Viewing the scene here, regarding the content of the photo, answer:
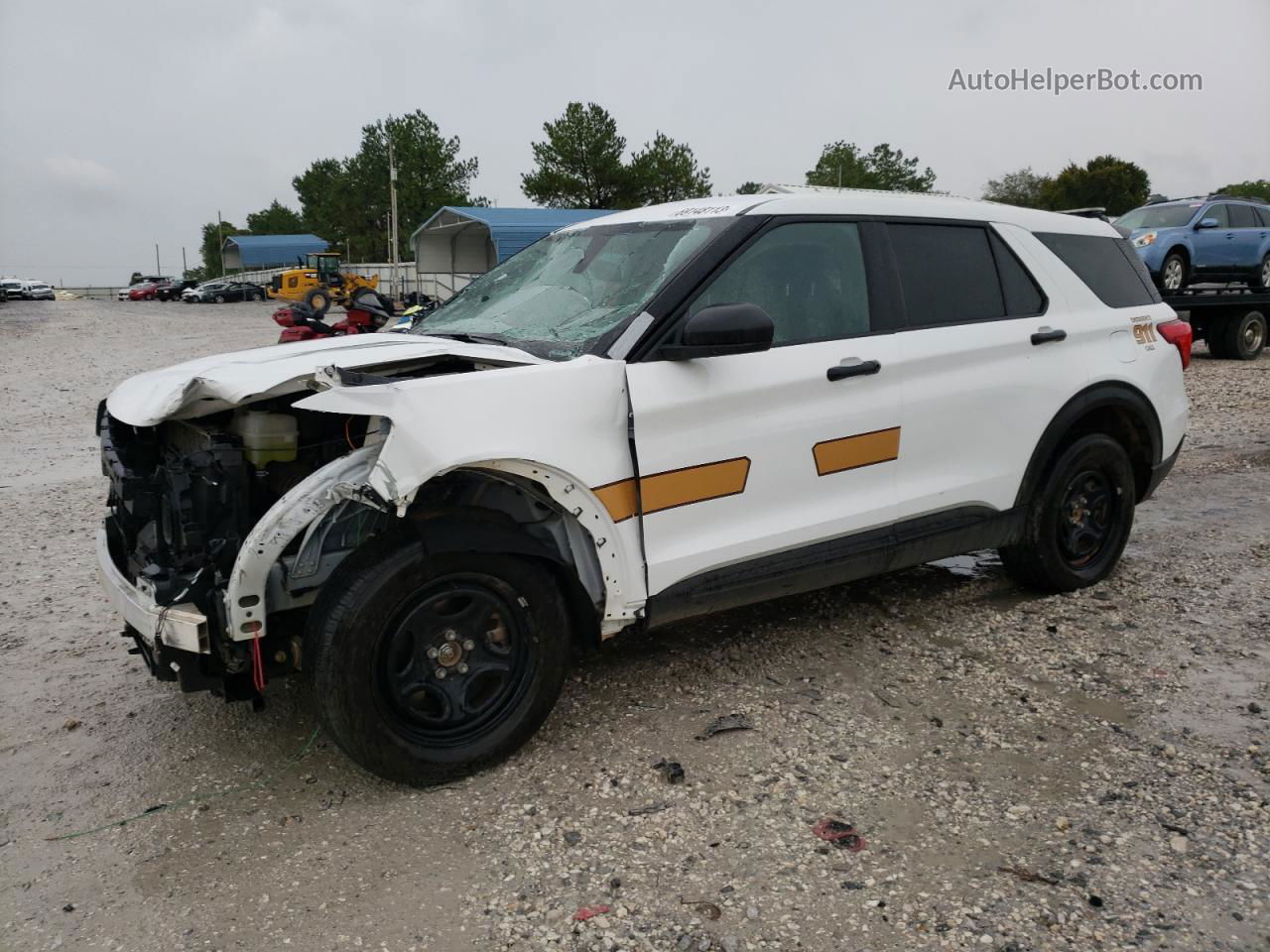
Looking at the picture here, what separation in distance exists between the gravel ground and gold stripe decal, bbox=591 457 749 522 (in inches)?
34.0

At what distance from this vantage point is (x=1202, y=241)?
606 inches

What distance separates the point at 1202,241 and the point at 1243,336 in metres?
1.64

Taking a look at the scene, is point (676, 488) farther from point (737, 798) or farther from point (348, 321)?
point (348, 321)

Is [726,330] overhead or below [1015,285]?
below

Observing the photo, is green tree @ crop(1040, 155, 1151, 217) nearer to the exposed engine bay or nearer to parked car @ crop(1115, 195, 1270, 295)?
parked car @ crop(1115, 195, 1270, 295)

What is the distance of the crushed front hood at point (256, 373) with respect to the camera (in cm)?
299

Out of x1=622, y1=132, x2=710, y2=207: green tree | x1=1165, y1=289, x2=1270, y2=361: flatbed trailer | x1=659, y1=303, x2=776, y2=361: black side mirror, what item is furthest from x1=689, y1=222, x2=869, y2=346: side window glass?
x1=622, y1=132, x2=710, y2=207: green tree

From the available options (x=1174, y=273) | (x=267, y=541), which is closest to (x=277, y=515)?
(x=267, y=541)

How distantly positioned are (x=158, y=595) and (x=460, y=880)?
1.21m

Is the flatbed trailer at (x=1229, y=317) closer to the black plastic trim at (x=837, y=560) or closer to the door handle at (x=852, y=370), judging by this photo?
the black plastic trim at (x=837, y=560)

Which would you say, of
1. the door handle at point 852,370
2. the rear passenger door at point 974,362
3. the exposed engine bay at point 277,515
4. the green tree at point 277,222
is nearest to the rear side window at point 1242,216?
the rear passenger door at point 974,362

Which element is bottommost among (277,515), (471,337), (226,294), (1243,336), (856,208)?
(277,515)

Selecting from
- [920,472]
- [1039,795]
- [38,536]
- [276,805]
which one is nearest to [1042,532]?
[920,472]

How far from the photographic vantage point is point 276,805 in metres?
3.13
